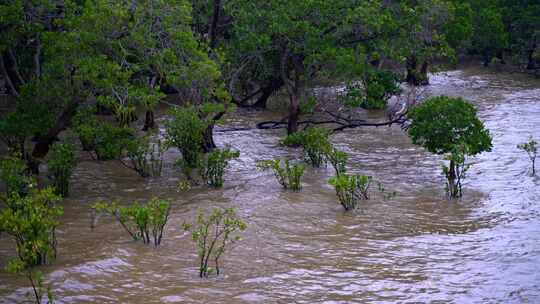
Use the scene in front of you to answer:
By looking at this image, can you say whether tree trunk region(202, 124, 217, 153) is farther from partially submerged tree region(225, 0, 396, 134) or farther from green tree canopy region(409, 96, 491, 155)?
green tree canopy region(409, 96, 491, 155)

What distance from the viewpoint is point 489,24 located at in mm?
27516

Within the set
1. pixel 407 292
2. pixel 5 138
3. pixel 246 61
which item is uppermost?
pixel 246 61

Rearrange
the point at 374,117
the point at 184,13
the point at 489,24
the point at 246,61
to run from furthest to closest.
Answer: the point at 489,24, the point at 374,117, the point at 246,61, the point at 184,13

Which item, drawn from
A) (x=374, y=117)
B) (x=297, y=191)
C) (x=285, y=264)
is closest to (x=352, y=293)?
(x=285, y=264)

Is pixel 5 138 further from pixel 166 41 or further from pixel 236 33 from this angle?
pixel 236 33

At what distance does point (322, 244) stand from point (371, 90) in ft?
29.0

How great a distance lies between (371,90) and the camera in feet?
54.6

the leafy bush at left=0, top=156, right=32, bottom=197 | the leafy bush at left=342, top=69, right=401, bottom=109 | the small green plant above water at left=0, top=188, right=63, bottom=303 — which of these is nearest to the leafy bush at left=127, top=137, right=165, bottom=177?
the leafy bush at left=0, top=156, right=32, bottom=197

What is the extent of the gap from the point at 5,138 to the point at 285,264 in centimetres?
584

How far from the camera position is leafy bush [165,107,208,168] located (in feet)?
38.2

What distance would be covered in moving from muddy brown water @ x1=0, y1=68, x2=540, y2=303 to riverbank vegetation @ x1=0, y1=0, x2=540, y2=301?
302 millimetres

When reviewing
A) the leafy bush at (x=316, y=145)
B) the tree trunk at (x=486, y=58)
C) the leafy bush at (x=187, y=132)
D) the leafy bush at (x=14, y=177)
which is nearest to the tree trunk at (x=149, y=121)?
the leafy bush at (x=187, y=132)

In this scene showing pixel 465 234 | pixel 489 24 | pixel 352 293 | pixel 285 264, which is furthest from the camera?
pixel 489 24

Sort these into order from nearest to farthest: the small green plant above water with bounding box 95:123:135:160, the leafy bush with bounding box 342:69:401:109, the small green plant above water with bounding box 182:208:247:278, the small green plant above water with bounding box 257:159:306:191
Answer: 1. the small green plant above water with bounding box 182:208:247:278
2. the small green plant above water with bounding box 257:159:306:191
3. the small green plant above water with bounding box 95:123:135:160
4. the leafy bush with bounding box 342:69:401:109
